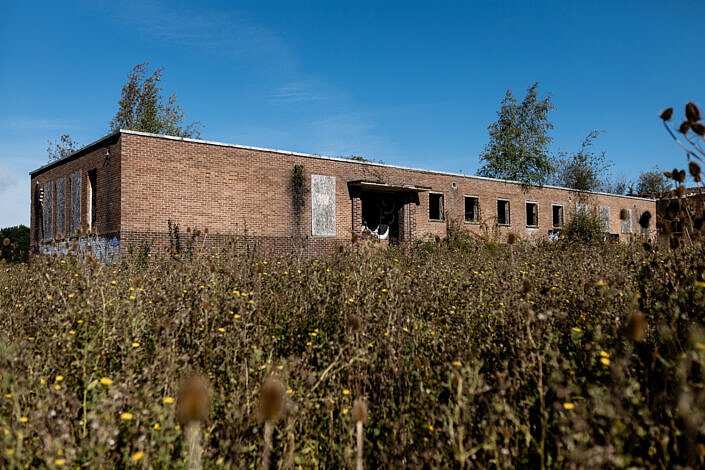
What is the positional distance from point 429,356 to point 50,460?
7.84 ft

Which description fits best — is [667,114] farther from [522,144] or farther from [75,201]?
[522,144]

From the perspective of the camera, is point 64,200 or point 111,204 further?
point 64,200

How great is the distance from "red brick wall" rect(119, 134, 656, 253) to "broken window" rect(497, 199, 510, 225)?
543 centimetres

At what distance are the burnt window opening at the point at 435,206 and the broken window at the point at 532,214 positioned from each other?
7.32 meters

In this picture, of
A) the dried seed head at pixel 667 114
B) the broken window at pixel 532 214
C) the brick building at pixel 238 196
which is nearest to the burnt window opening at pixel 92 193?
the brick building at pixel 238 196

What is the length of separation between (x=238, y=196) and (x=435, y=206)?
1078cm

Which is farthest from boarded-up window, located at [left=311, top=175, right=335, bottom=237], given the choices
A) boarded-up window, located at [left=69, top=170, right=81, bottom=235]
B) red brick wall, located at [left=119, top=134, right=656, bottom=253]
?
boarded-up window, located at [left=69, top=170, right=81, bottom=235]

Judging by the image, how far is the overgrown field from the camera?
2.12 meters

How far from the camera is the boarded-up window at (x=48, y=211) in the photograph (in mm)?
19734

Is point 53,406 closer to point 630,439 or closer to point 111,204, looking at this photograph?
point 630,439

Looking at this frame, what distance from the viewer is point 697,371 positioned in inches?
84.9

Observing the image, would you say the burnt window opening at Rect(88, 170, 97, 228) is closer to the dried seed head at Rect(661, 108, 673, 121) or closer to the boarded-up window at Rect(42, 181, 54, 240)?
the boarded-up window at Rect(42, 181, 54, 240)

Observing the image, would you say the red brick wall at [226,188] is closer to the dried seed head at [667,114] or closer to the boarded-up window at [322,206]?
the boarded-up window at [322,206]

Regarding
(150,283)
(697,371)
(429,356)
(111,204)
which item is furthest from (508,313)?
(111,204)
